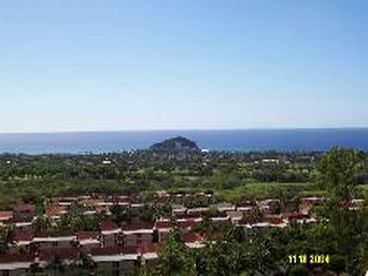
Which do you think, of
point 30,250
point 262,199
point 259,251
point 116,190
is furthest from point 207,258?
point 116,190

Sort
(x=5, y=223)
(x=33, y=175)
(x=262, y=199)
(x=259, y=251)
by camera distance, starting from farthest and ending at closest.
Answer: (x=33, y=175), (x=262, y=199), (x=5, y=223), (x=259, y=251)

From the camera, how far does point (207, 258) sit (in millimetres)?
29062

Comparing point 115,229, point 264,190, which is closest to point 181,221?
point 115,229

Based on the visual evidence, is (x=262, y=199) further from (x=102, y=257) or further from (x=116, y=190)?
(x=102, y=257)

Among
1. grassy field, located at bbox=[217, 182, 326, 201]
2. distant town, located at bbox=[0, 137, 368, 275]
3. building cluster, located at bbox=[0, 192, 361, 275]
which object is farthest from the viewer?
grassy field, located at bbox=[217, 182, 326, 201]

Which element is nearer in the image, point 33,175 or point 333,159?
point 333,159

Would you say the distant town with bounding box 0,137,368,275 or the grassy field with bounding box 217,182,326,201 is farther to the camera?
the grassy field with bounding box 217,182,326,201

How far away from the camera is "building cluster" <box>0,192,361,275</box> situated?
34.3 m

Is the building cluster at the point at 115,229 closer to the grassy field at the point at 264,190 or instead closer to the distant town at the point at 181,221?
the distant town at the point at 181,221

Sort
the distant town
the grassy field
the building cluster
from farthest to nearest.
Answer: the grassy field
the building cluster
the distant town

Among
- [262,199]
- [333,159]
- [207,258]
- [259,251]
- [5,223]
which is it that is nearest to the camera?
[333,159]

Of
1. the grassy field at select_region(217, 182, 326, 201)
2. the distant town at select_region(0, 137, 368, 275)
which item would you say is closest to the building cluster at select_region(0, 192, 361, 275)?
the distant town at select_region(0, 137, 368, 275)

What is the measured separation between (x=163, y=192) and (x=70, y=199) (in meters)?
10.9

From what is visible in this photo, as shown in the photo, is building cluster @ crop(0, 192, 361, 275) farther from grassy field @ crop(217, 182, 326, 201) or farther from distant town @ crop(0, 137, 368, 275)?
grassy field @ crop(217, 182, 326, 201)
